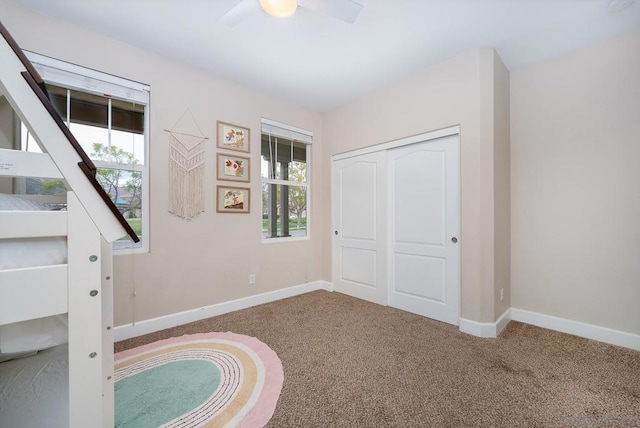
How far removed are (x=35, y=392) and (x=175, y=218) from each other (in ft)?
5.39

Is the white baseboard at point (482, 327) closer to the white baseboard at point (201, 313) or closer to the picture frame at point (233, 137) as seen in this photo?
the white baseboard at point (201, 313)

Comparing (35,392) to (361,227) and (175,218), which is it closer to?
(175,218)

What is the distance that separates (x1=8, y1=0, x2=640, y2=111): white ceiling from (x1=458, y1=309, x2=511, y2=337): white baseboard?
2518mm

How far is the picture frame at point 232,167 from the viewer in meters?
2.88

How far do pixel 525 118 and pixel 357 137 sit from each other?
1780 mm

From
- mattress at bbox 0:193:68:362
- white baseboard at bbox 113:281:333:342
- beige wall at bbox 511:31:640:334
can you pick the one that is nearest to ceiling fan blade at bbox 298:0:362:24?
mattress at bbox 0:193:68:362

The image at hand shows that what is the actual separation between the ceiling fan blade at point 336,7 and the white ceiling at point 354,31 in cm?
25

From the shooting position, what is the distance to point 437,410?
4.78ft

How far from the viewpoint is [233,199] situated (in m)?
2.98

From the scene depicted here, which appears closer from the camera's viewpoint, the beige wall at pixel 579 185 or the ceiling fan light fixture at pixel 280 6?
the ceiling fan light fixture at pixel 280 6

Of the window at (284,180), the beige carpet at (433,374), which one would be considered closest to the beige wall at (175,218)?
the window at (284,180)

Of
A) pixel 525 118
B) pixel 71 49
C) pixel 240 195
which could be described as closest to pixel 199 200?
pixel 240 195

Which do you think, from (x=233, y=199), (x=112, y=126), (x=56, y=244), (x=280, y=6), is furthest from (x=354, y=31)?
(x=56, y=244)

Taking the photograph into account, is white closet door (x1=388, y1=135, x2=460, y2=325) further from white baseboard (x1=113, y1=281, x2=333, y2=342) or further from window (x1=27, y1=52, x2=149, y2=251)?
window (x1=27, y1=52, x2=149, y2=251)
